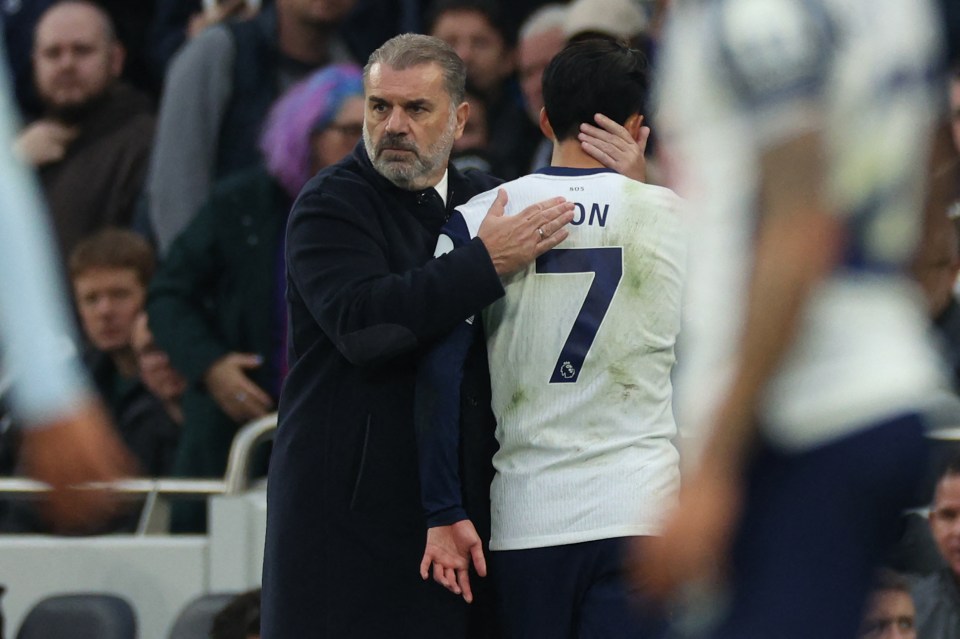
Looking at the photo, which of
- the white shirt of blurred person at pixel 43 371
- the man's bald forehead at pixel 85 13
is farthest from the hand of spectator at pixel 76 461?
the man's bald forehead at pixel 85 13

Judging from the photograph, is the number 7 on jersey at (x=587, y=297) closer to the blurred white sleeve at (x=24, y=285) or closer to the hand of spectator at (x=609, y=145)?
the hand of spectator at (x=609, y=145)

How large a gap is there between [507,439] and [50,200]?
3934 mm

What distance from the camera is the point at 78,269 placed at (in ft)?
22.9

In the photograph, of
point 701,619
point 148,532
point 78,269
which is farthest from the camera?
point 78,269

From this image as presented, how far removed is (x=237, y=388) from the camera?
6301 millimetres

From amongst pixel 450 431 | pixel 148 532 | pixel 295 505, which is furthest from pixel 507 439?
pixel 148 532

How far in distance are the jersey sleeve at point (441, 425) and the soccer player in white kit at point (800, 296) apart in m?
1.41

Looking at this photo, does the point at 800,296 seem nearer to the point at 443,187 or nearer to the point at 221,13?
the point at 443,187

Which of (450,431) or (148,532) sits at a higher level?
(450,431)

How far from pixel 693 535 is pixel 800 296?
34cm

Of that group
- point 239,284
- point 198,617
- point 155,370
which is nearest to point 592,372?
point 198,617

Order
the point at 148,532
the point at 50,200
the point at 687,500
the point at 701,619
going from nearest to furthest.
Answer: the point at 687,500 < the point at 701,619 < the point at 148,532 < the point at 50,200

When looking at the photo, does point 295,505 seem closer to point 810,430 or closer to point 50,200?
point 810,430

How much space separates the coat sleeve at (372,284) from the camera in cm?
400
